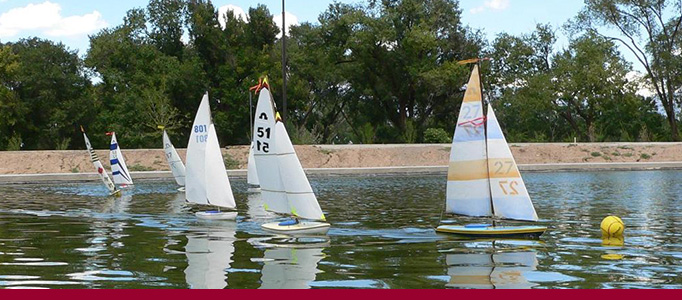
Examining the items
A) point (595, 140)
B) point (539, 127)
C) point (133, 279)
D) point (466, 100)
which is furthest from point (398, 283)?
point (539, 127)

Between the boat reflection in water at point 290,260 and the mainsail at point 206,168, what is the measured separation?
4585mm

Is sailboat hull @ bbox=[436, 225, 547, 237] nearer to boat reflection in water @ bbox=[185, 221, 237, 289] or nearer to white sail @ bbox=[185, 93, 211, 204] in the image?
boat reflection in water @ bbox=[185, 221, 237, 289]

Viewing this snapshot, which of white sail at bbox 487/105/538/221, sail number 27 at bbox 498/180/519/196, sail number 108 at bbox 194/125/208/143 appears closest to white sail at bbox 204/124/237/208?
sail number 108 at bbox 194/125/208/143

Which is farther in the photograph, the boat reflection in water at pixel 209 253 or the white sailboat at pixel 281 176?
the white sailboat at pixel 281 176

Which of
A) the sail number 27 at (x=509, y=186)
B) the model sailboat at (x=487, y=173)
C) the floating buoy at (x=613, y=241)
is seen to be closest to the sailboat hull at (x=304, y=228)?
the model sailboat at (x=487, y=173)

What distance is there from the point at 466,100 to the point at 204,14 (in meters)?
52.1

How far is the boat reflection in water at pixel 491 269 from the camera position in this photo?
12.2 m

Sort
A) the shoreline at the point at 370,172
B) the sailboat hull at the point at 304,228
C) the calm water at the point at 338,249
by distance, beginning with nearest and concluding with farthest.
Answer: the calm water at the point at 338,249 → the sailboat hull at the point at 304,228 → the shoreline at the point at 370,172

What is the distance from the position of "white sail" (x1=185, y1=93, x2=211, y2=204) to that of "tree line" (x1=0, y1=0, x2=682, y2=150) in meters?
36.8

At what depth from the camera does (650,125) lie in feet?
229

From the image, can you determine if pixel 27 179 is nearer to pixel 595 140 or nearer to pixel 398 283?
pixel 398 283

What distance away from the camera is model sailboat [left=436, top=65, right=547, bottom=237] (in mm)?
17031

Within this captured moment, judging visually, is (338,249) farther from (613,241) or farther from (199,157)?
(199,157)

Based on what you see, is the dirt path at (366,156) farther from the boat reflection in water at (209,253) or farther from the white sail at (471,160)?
the white sail at (471,160)
